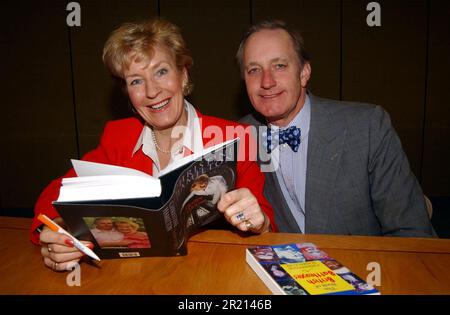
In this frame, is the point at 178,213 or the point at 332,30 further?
the point at 332,30

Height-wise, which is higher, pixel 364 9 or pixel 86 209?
pixel 364 9

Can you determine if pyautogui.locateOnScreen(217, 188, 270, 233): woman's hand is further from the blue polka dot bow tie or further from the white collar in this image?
the blue polka dot bow tie

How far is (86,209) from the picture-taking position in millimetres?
1079

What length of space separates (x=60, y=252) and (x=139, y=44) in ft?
3.65

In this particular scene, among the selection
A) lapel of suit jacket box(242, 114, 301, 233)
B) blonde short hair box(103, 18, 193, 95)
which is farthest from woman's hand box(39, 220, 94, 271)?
lapel of suit jacket box(242, 114, 301, 233)

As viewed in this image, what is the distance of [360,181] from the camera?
6.46ft

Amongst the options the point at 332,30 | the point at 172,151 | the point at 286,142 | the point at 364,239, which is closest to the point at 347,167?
the point at 286,142

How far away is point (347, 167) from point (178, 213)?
114 centimetres

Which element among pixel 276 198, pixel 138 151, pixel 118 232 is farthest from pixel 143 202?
pixel 276 198

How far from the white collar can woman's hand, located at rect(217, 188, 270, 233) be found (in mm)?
622

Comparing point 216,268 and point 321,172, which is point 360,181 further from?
point 216,268

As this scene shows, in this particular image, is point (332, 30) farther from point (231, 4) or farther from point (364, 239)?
point (364, 239)
